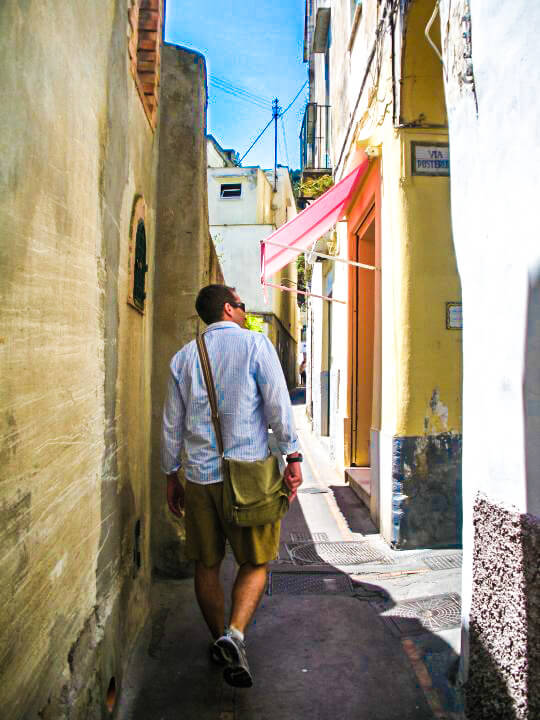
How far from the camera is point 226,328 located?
10.5 ft

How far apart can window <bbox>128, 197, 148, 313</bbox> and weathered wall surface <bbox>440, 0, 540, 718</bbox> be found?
172 centimetres

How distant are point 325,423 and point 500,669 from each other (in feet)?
32.3

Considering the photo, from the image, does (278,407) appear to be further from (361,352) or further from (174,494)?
(361,352)

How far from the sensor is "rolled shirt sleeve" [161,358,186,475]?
10.5 ft

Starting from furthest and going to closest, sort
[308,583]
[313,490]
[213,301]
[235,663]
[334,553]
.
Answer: [313,490]
[334,553]
[308,583]
[213,301]
[235,663]

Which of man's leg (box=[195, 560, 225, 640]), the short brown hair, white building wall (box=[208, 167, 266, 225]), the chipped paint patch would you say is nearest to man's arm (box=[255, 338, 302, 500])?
the short brown hair

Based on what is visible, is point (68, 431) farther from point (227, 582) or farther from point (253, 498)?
point (227, 582)

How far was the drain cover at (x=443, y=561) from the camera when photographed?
4.64 m

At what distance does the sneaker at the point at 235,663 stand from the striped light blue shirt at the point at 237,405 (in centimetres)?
77

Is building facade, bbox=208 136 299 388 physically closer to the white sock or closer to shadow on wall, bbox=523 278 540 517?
the white sock

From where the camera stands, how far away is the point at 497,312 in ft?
7.88

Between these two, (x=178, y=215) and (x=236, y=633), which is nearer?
(x=236, y=633)

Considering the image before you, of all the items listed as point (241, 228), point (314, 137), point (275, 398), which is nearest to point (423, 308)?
point (275, 398)

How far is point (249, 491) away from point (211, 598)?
2.20 ft
